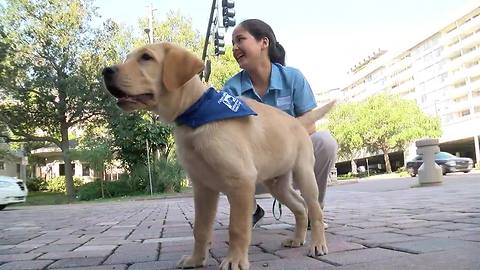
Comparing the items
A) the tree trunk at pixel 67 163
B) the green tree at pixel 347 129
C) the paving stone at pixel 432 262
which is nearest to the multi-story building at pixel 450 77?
the green tree at pixel 347 129

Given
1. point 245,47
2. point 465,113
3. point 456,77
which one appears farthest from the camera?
point 456,77

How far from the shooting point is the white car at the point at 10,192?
16.1 m

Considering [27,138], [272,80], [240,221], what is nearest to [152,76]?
[240,221]

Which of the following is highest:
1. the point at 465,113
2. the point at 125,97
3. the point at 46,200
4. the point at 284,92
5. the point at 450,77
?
the point at 450,77

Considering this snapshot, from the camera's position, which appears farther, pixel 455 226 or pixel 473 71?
pixel 473 71

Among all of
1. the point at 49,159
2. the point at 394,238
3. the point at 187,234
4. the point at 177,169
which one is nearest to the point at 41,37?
the point at 177,169

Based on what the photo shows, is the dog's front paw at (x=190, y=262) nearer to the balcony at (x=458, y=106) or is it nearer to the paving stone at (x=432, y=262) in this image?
the paving stone at (x=432, y=262)

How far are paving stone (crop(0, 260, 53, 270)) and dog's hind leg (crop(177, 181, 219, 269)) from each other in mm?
1061

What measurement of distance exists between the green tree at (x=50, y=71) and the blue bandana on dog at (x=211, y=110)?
27484 mm

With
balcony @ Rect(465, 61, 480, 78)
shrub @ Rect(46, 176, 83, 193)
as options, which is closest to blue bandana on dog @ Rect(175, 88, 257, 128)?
shrub @ Rect(46, 176, 83, 193)

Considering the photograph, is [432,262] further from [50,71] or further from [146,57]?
[50,71]

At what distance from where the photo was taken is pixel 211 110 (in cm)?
283

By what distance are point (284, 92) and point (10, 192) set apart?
1471cm

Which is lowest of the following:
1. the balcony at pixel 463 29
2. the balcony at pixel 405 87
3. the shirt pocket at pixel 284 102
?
the shirt pocket at pixel 284 102
